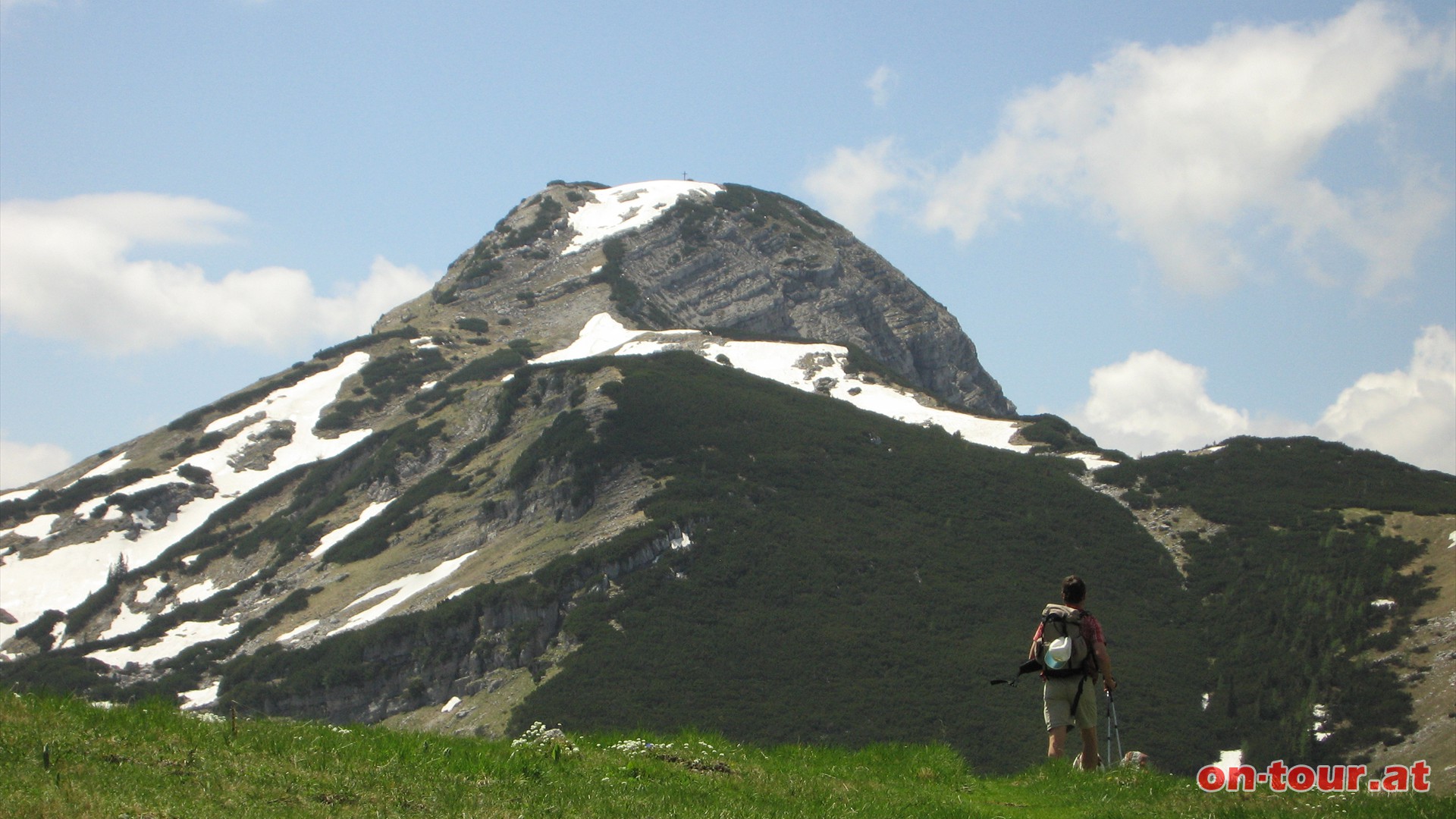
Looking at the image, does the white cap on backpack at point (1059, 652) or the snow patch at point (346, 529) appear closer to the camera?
the white cap on backpack at point (1059, 652)

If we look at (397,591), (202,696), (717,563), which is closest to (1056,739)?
(717,563)

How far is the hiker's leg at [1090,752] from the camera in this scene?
13.1m

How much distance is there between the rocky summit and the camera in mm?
70188

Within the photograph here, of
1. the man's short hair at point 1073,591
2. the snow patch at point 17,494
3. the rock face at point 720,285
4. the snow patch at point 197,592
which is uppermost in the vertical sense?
the rock face at point 720,285

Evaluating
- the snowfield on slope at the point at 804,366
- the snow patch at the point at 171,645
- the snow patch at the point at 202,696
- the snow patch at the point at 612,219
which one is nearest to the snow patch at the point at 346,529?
the snow patch at the point at 171,645

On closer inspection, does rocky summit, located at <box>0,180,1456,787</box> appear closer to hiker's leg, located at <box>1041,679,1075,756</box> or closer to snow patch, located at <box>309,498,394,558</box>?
snow patch, located at <box>309,498,394,558</box>

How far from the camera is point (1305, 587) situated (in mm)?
80500

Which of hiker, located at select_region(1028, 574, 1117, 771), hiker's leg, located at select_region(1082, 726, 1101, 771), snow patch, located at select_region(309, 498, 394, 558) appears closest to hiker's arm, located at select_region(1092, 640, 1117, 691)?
hiker, located at select_region(1028, 574, 1117, 771)

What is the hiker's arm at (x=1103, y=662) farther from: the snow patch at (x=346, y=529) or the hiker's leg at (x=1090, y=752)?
the snow patch at (x=346, y=529)

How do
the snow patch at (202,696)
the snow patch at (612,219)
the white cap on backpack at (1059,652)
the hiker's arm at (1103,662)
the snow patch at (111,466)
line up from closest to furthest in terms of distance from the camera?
the hiker's arm at (1103,662) < the white cap on backpack at (1059,652) < the snow patch at (202,696) < the snow patch at (111,466) < the snow patch at (612,219)

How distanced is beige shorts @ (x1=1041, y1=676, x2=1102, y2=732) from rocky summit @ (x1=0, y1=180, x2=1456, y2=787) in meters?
43.5

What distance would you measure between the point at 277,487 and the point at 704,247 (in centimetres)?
7836

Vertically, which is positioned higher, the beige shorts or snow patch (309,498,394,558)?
snow patch (309,498,394,558)

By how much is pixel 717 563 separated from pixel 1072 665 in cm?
7283
